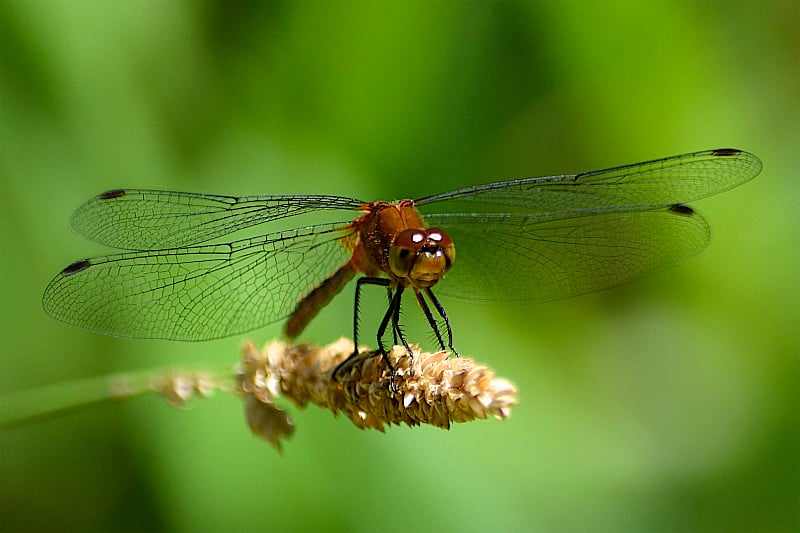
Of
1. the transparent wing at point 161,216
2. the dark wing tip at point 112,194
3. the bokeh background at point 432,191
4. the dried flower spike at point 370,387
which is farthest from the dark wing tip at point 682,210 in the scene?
the dark wing tip at point 112,194

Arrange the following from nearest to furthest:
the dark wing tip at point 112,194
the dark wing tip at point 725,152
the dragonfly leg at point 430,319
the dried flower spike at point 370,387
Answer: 1. the dried flower spike at point 370,387
2. the dragonfly leg at point 430,319
3. the dark wing tip at point 112,194
4. the dark wing tip at point 725,152

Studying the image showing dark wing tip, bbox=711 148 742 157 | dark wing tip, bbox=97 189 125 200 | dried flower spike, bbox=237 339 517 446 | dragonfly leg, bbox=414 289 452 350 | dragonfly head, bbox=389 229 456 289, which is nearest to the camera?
dried flower spike, bbox=237 339 517 446

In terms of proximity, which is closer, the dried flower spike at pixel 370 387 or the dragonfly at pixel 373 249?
the dried flower spike at pixel 370 387

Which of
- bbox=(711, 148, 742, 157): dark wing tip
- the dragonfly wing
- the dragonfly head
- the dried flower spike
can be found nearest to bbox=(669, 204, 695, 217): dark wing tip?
the dragonfly wing

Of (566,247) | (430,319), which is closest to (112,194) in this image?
(430,319)

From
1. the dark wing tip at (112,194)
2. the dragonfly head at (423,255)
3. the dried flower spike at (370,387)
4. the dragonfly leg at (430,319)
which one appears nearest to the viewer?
the dried flower spike at (370,387)

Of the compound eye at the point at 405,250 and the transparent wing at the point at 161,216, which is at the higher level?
the transparent wing at the point at 161,216

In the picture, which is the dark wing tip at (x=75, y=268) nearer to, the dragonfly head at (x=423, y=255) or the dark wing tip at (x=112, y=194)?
the dark wing tip at (x=112, y=194)

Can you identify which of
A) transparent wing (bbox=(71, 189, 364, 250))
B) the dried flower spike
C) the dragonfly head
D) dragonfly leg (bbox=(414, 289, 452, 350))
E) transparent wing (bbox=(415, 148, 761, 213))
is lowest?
the dried flower spike

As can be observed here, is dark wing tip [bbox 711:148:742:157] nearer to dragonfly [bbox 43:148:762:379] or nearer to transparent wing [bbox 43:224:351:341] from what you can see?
dragonfly [bbox 43:148:762:379]
